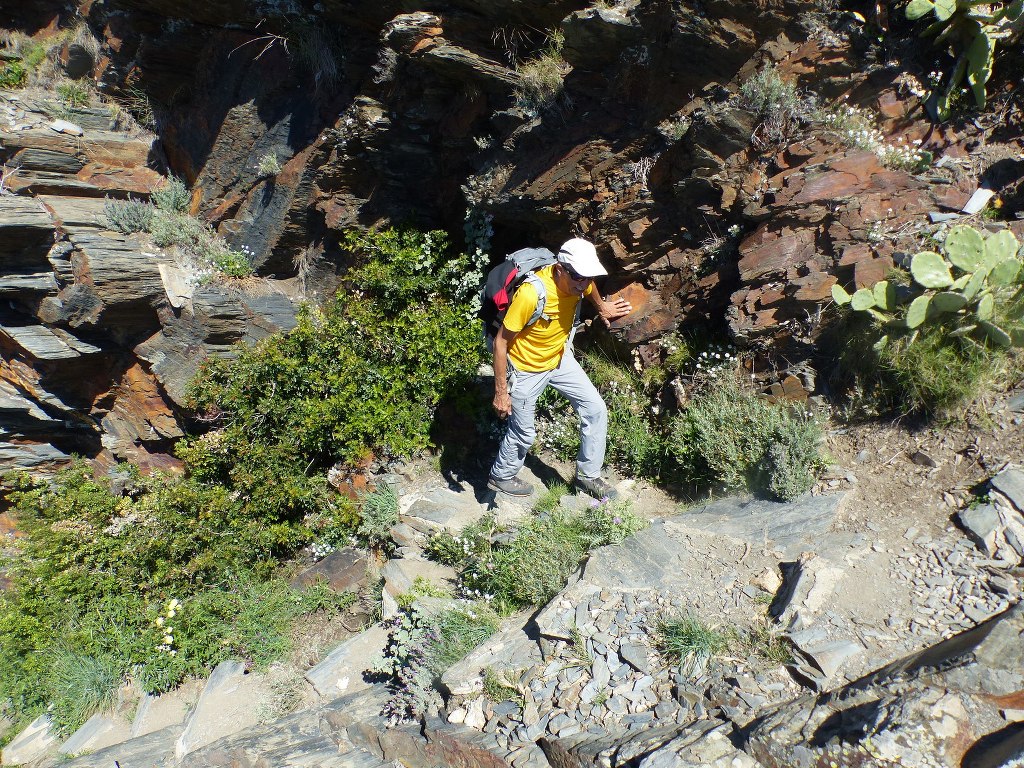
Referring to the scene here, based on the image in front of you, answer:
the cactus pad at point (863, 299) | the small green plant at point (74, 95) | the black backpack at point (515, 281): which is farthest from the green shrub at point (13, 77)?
the cactus pad at point (863, 299)

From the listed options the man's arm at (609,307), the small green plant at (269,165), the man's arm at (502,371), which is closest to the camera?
the man's arm at (502,371)

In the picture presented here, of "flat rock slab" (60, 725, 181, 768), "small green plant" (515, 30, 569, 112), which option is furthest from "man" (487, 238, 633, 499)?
"flat rock slab" (60, 725, 181, 768)

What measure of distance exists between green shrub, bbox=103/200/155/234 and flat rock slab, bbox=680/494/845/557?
8130mm

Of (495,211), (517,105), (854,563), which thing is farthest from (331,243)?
(854,563)

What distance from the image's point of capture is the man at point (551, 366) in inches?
197

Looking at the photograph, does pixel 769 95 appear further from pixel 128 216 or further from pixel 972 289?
pixel 128 216

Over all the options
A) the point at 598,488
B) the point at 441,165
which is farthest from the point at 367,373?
the point at 598,488

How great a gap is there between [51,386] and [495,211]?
7147 mm

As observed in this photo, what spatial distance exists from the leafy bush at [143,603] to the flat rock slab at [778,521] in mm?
3470

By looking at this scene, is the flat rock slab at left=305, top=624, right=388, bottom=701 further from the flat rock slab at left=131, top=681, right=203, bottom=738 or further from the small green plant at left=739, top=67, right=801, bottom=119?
the small green plant at left=739, top=67, right=801, bottom=119

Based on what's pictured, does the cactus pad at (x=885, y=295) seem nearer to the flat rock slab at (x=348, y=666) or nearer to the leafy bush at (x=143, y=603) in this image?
the flat rock slab at (x=348, y=666)

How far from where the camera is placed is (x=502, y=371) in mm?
5238

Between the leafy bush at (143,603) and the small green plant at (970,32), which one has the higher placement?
the small green plant at (970,32)

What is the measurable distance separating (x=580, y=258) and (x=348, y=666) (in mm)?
3768
